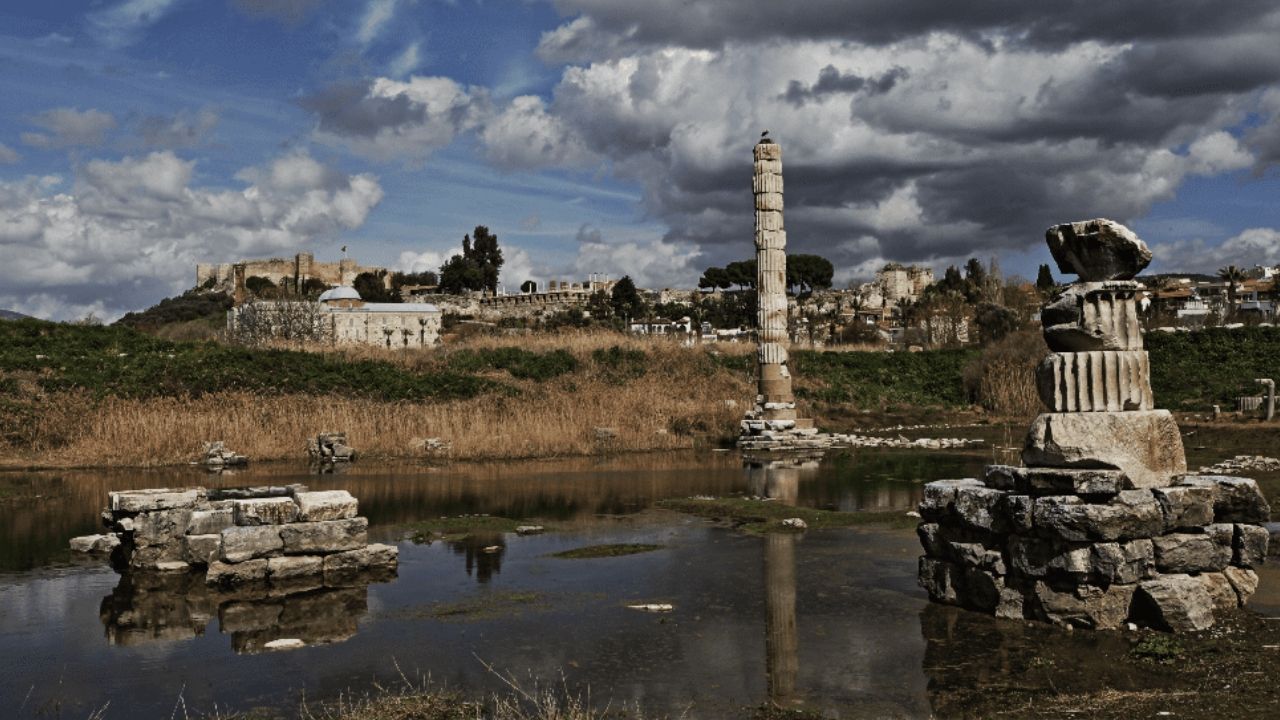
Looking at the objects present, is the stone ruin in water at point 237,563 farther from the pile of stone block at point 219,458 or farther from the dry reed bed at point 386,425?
the dry reed bed at point 386,425

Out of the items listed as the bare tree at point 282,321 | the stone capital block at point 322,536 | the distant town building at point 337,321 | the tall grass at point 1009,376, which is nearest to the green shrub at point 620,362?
the distant town building at point 337,321

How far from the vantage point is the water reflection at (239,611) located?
845cm

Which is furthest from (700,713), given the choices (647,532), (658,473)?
(658,473)

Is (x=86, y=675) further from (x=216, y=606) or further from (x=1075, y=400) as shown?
(x=1075, y=400)

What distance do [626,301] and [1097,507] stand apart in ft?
248

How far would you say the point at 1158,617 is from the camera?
25.6 ft

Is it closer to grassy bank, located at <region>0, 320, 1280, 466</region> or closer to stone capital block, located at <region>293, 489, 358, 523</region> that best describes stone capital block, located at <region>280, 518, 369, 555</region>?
stone capital block, located at <region>293, 489, 358, 523</region>

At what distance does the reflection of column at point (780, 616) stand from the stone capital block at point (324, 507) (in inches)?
173

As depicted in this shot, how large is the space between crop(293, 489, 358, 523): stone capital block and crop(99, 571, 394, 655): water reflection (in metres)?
0.65

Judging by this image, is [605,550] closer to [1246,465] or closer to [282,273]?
[1246,465]

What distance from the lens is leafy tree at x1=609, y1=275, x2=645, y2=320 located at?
80.8 meters

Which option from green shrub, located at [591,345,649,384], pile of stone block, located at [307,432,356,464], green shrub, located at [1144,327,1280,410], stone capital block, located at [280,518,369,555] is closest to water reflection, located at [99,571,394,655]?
stone capital block, located at [280,518,369,555]

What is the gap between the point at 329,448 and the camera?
71.0 ft

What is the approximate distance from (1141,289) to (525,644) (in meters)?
5.80
